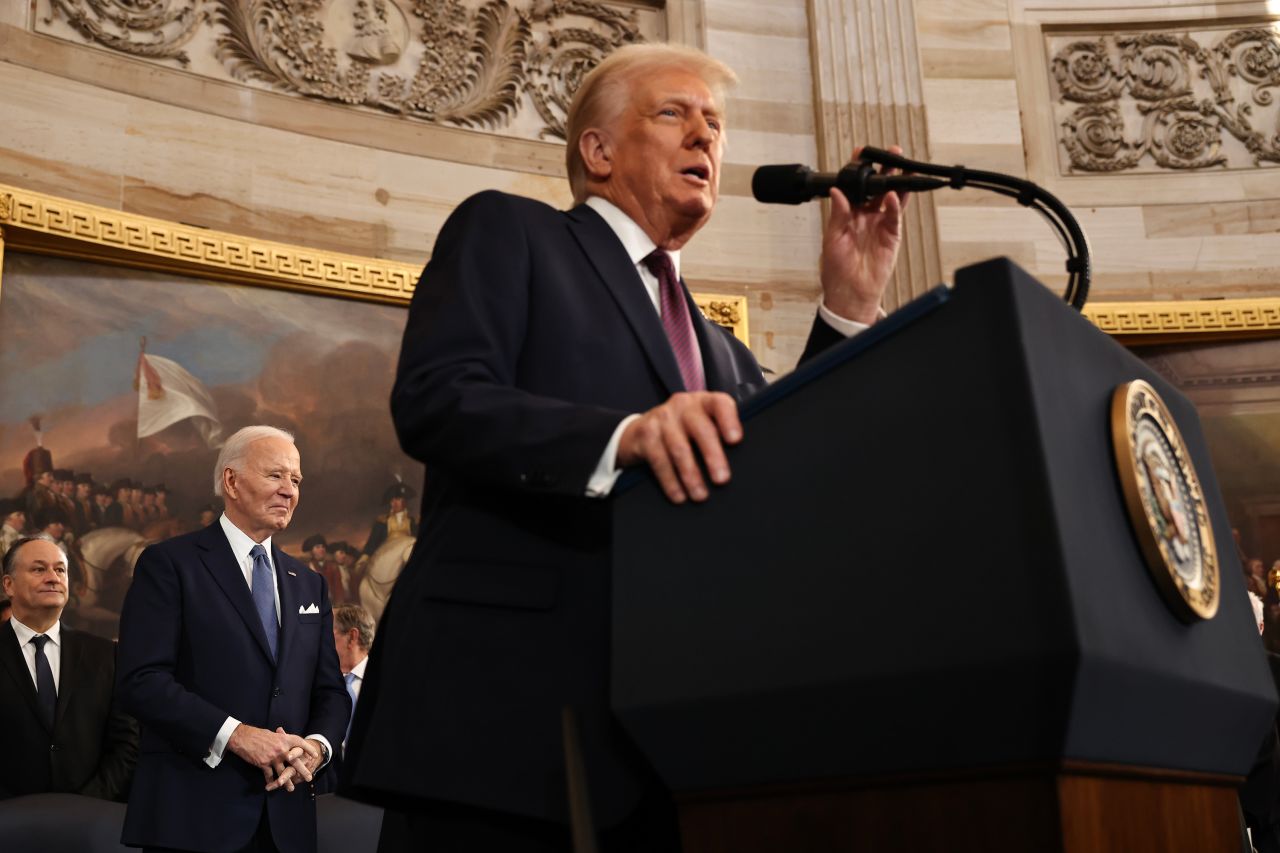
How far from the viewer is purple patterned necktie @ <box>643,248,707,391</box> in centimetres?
209

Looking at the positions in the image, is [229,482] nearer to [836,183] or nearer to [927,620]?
[836,183]

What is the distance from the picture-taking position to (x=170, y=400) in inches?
222

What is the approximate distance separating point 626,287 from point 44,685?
390cm

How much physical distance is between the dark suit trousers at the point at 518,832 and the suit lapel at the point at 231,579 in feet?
8.56

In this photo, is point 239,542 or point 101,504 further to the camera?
point 101,504

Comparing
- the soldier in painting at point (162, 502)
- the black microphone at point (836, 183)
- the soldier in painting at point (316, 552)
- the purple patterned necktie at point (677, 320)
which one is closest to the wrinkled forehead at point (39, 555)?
the soldier in painting at point (162, 502)

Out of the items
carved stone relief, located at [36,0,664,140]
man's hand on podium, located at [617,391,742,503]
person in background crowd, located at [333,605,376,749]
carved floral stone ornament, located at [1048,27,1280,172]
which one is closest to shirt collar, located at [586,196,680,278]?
man's hand on podium, located at [617,391,742,503]

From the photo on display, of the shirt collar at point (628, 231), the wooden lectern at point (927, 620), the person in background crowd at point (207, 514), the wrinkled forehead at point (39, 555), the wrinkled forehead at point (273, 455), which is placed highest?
the wrinkled forehead at point (273, 455)

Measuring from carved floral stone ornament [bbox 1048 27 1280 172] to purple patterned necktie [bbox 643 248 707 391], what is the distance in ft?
20.0

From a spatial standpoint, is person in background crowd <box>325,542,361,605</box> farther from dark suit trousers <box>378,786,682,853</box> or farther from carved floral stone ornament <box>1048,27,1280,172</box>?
carved floral stone ornament <box>1048,27,1280,172</box>

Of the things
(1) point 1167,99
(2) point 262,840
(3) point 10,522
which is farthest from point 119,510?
(1) point 1167,99

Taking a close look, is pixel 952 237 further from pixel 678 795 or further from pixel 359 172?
pixel 678 795

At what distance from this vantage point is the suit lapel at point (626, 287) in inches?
76.4

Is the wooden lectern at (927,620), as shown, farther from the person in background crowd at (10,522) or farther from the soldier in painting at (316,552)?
A: the soldier in painting at (316,552)
